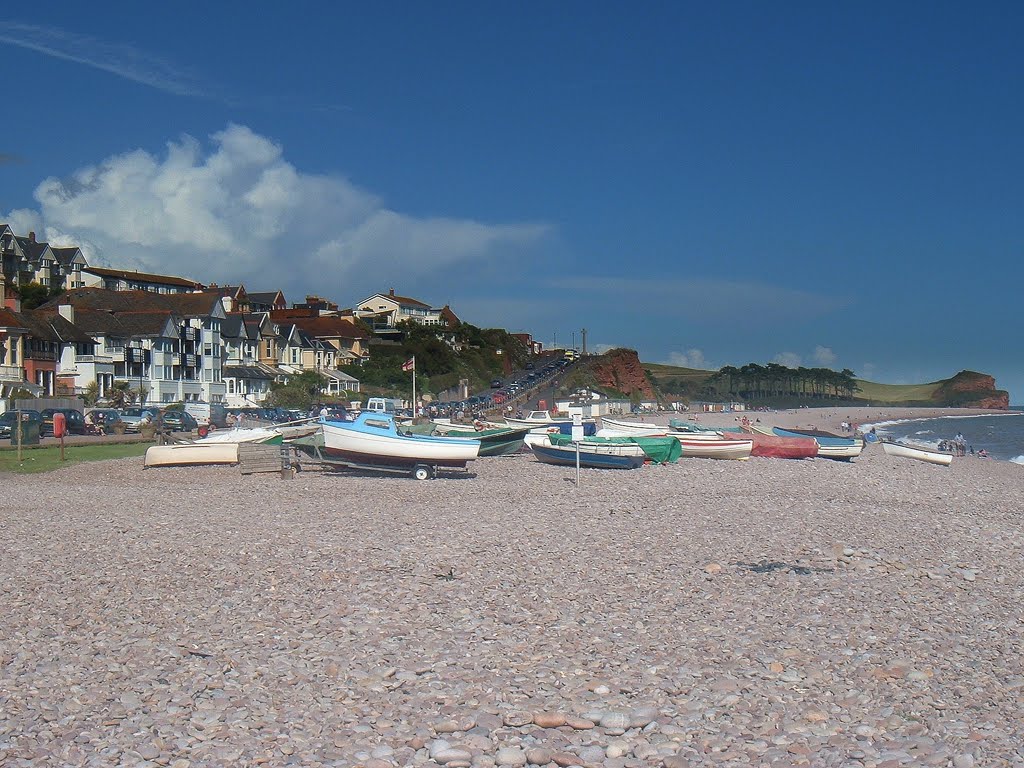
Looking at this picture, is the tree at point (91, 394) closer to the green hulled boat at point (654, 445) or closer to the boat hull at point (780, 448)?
the green hulled boat at point (654, 445)

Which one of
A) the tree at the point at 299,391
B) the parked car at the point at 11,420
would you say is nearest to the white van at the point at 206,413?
the parked car at the point at 11,420

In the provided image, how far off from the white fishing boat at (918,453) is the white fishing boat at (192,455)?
30.7 meters

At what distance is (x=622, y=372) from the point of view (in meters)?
148

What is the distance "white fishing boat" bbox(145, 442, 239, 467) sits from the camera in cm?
3017

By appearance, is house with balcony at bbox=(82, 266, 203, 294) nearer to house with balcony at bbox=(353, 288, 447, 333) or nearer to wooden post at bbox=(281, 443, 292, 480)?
house with balcony at bbox=(353, 288, 447, 333)

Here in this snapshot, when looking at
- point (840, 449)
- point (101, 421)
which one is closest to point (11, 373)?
point (101, 421)

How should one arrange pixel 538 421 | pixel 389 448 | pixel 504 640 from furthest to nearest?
pixel 538 421 < pixel 389 448 < pixel 504 640

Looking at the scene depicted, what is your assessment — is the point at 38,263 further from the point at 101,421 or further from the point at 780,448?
the point at 780,448

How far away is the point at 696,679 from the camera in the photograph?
9.02 meters

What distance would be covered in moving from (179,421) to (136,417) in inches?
166

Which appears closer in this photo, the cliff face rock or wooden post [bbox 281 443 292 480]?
wooden post [bbox 281 443 292 480]

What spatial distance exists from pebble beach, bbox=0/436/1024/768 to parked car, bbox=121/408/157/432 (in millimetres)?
31826

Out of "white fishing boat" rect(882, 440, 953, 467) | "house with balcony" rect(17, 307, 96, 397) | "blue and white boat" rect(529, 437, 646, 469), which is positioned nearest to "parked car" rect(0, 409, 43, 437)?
"house with balcony" rect(17, 307, 96, 397)

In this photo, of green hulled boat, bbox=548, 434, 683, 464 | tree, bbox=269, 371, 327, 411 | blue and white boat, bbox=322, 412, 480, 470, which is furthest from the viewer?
tree, bbox=269, 371, 327, 411
